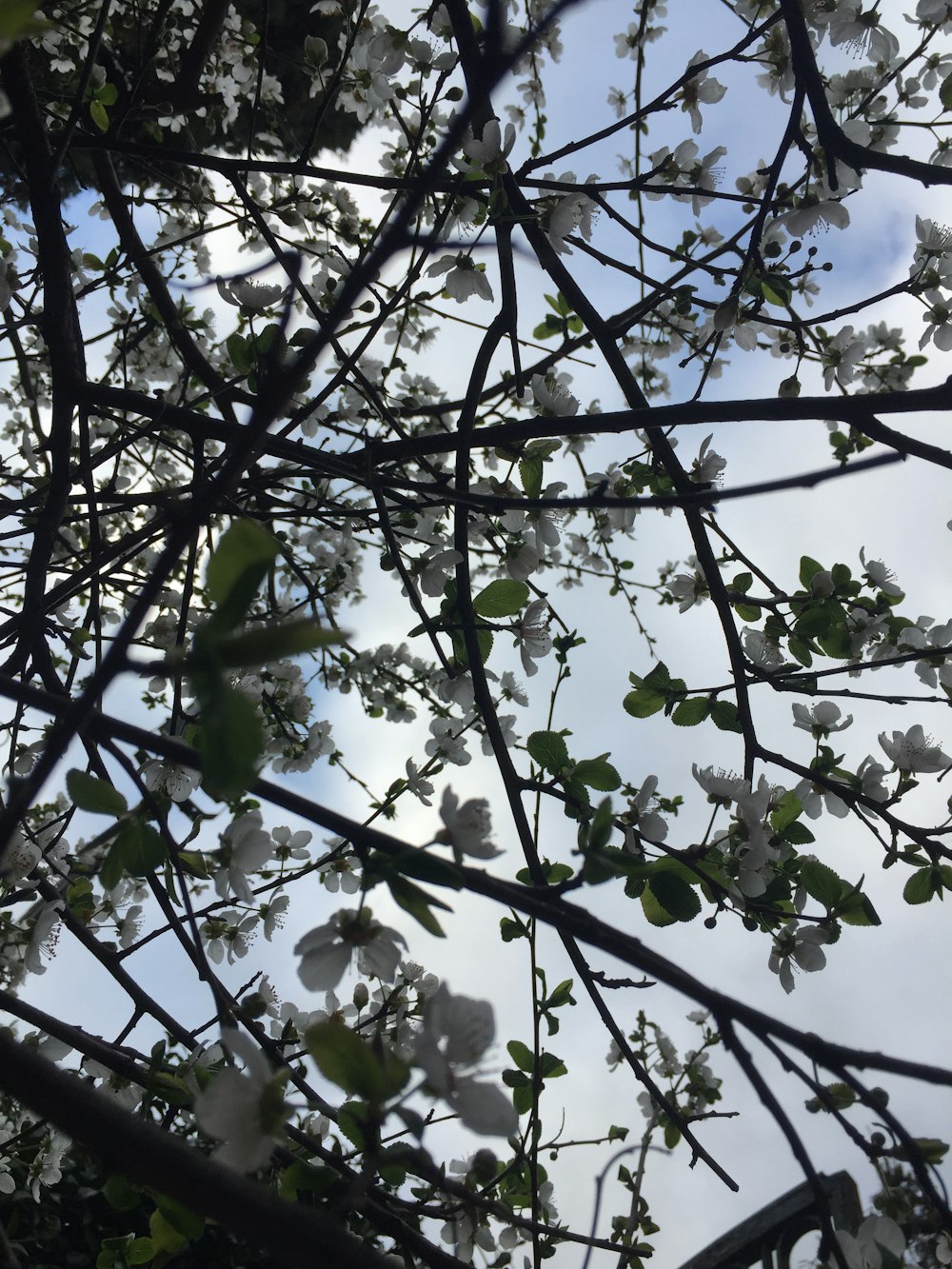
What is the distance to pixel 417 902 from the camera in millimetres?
583

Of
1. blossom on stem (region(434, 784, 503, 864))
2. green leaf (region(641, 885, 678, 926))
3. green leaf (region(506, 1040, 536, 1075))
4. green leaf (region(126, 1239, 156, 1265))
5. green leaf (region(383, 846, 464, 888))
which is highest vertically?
green leaf (region(641, 885, 678, 926))

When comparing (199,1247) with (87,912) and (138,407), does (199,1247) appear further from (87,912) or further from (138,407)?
(138,407)

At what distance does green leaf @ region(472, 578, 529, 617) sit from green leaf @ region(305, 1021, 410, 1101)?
0.81 m

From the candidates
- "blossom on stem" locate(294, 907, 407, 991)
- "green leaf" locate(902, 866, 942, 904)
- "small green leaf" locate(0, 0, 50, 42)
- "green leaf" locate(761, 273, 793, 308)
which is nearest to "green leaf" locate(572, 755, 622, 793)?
"green leaf" locate(902, 866, 942, 904)

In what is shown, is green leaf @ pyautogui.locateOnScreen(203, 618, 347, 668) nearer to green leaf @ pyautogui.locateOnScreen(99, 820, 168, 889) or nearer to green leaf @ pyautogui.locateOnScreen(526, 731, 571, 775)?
green leaf @ pyautogui.locateOnScreen(99, 820, 168, 889)

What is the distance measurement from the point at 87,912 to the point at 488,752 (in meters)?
0.77

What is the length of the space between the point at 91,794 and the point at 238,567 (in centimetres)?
34

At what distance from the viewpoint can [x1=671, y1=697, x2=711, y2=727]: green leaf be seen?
1.43 m

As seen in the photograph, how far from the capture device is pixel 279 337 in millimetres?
468

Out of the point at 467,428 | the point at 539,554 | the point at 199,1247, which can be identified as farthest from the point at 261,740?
the point at 199,1247

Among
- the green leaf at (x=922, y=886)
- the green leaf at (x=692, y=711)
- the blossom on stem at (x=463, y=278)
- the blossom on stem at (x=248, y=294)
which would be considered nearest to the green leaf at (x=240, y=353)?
the blossom on stem at (x=248, y=294)

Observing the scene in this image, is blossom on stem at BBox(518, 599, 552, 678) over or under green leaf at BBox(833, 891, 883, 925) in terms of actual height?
Answer: over

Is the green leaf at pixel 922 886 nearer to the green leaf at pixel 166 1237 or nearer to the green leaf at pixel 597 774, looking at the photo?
the green leaf at pixel 597 774

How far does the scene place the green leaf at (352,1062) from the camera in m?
0.54
